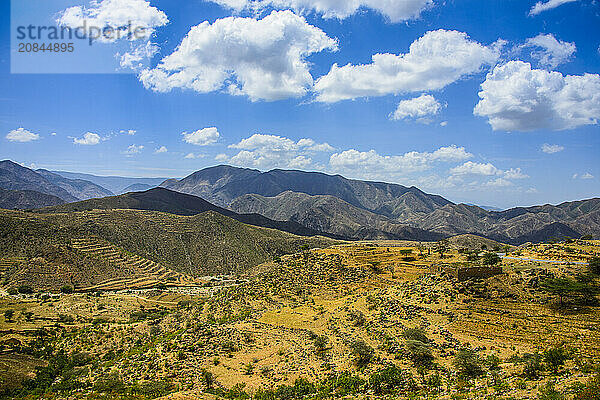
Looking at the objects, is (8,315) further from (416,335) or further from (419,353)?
(419,353)

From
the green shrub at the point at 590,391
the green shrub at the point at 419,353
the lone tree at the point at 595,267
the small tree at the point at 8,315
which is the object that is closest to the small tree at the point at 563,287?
the lone tree at the point at 595,267

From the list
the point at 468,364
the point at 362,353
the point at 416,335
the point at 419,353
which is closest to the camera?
the point at 468,364

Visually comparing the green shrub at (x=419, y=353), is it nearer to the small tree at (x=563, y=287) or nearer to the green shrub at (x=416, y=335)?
the green shrub at (x=416, y=335)

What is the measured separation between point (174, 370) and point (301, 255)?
34155 millimetres

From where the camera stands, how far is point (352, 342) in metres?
27.2

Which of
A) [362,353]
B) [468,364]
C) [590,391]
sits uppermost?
[590,391]

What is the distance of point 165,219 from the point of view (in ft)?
461

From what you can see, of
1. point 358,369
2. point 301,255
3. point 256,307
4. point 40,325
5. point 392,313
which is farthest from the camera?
point 301,255

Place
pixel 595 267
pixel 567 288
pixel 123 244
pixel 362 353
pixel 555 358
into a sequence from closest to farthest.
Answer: pixel 555 358 → pixel 362 353 → pixel 567 288 → pixel 595 267 → pixel 123 244

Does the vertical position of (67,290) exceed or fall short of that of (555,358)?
it falls short

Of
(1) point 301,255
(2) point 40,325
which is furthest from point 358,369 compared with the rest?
(2) point 40,325

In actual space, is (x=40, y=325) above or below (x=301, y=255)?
below

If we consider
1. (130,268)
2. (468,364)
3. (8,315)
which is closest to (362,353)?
(468,364)

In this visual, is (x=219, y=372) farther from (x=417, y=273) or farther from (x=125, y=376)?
(x=417, y=273)
